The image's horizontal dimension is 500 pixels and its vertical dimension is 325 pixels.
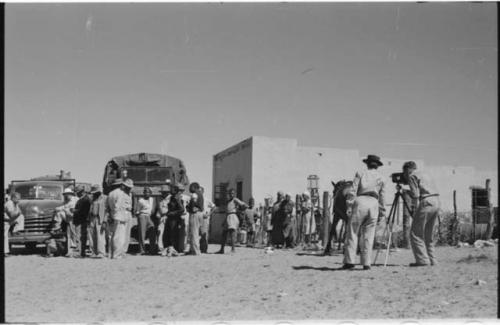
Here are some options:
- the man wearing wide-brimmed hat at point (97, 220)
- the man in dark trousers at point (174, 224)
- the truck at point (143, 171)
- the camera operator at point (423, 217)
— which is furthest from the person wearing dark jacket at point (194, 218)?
the camera operator at point (423, 217)

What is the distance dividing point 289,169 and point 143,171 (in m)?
8.95

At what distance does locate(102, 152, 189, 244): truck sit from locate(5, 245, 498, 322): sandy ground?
5090 mm

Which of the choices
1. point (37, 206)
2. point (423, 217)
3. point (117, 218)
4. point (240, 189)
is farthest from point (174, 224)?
point (240, 189)

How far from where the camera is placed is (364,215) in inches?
320

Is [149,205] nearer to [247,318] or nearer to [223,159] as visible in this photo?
[247,318]

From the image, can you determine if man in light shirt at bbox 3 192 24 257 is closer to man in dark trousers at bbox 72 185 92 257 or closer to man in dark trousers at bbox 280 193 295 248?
man in dark trousers at bbox 72 185 92 257

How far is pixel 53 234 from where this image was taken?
458 inches

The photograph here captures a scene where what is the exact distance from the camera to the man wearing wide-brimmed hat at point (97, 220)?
11.2 metres

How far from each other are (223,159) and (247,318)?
817 inches

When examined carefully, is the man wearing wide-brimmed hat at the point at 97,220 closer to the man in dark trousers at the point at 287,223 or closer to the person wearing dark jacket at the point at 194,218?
the person wearing dark jacket at the point at 194,218

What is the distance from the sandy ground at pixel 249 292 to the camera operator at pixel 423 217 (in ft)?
0.94

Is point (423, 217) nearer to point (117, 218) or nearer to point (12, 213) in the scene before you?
point (117, 218)

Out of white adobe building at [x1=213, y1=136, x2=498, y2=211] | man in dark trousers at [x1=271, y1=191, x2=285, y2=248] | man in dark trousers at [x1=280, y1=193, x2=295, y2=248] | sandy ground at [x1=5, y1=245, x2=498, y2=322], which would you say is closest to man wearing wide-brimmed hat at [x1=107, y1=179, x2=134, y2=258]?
sandy ground at [x1=5, y1=245, x2=498, y2=322]

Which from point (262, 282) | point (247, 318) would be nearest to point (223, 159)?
point (262, 282)
